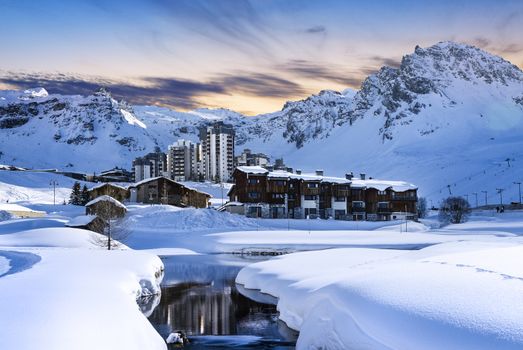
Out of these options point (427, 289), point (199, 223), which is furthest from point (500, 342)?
point (199, 223)

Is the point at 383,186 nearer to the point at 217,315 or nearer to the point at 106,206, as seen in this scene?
the point at 106,206

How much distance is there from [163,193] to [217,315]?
8990 centimetres

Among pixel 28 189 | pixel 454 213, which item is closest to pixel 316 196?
pixel 454 213

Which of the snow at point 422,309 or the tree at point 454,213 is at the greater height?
the tree at point 454,213

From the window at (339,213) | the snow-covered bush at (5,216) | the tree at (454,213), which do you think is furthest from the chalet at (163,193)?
the tree at (454,213)

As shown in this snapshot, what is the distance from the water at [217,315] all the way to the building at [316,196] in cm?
6166

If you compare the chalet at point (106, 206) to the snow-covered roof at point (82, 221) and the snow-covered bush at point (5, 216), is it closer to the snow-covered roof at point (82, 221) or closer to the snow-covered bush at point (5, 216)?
the snow-covered roof at point (82, 221)

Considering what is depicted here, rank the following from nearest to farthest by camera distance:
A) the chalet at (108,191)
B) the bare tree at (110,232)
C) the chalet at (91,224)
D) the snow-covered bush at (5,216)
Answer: the bare tree at (110,232) → the chalet at (91,224) → the snow-covered bush at (5,216) → the chalet at (108,191)

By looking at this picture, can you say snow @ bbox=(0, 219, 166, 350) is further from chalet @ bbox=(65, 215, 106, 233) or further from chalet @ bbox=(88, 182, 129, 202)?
chalet @ bbox=(88, 182, 129, 202)

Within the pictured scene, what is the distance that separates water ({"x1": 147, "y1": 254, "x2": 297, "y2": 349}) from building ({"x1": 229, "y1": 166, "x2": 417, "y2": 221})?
6166 cm

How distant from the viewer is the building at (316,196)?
109m

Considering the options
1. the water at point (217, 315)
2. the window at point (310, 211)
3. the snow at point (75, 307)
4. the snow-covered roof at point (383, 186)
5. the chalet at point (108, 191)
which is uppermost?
the snow-covered roof at point (383, 186)

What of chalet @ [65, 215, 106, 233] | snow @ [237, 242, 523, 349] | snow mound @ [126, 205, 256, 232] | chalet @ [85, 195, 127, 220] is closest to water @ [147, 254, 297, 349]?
snow @ [237, 242, 523, 349]

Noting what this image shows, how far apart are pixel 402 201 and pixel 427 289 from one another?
104158mm
